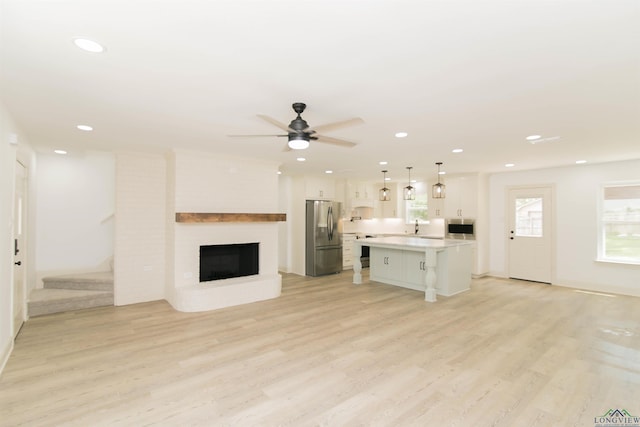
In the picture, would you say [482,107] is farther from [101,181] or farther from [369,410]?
[101,181]

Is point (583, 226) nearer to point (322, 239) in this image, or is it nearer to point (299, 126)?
point (322, 239)

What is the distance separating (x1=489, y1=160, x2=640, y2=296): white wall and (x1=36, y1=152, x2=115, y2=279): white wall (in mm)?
9136

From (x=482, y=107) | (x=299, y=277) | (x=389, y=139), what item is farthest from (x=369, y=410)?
(x=299, y=277)

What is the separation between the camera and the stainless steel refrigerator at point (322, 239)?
7.52 m

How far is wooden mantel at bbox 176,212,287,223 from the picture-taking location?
191 inches

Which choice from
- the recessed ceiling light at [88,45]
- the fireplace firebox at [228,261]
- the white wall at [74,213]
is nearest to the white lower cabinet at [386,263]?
the fireplace firebox at [228,261]

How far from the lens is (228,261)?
575 centimetres

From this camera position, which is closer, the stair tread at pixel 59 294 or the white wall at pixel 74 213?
the stair tread at pixel 59 294

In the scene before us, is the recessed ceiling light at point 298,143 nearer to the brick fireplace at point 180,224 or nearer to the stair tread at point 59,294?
the brick fireplace at point 180,224

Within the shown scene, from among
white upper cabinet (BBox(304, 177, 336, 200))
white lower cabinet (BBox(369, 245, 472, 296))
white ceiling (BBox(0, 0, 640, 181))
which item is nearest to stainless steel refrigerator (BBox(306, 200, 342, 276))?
white upper cabinet (BBox(304, 177, 336, 200))

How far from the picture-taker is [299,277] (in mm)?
7496

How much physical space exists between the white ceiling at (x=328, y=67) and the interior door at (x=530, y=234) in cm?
306

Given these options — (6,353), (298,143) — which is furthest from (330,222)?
(6,353)

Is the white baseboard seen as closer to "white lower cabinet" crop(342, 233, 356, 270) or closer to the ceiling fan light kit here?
the ceiling fan light kit
